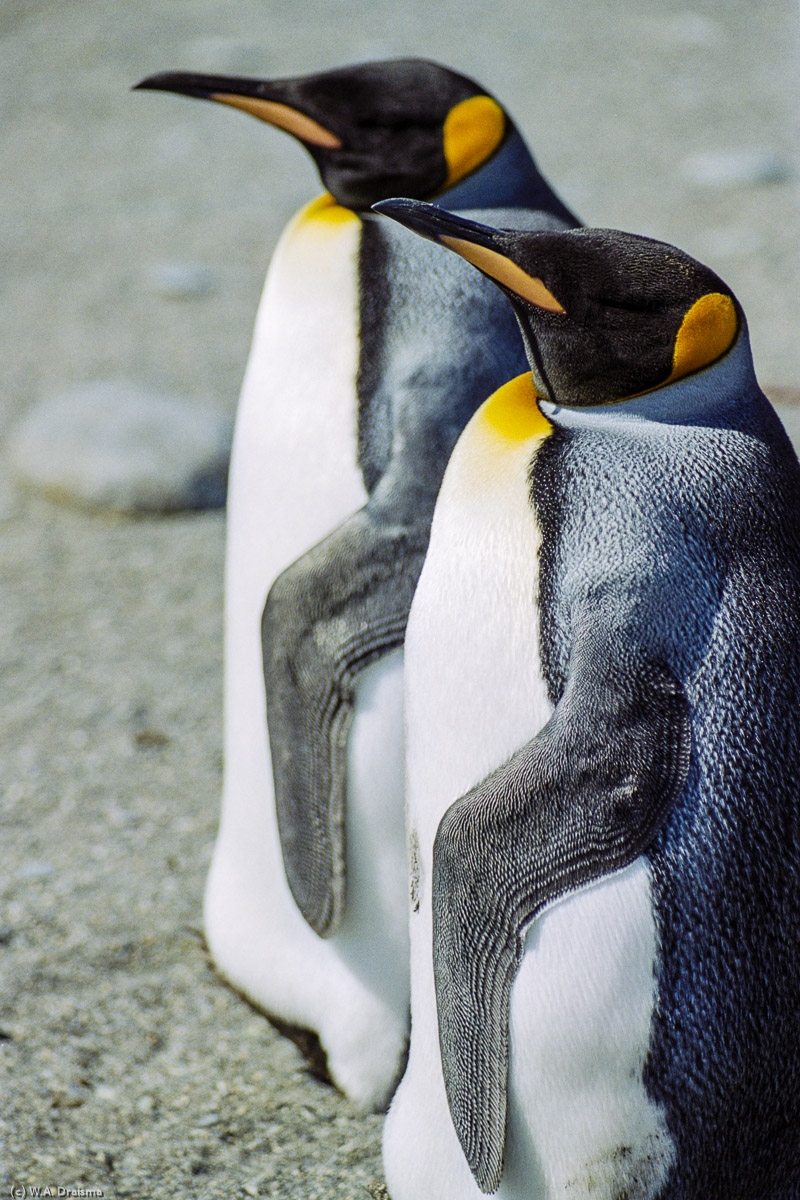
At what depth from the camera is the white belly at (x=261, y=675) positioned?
6.04 ft

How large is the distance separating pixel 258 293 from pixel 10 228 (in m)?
1.41

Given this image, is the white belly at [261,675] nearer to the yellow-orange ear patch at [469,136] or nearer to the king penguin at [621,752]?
the yellow-orange ear patch at [469,136]

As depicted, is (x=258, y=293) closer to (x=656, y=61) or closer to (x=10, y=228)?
(x=10, y=228)

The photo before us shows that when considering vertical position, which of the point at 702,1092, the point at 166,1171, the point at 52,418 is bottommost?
the point at 52,418

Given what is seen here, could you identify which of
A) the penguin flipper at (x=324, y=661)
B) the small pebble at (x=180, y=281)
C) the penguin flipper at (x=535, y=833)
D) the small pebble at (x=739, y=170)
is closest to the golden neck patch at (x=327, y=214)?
the penguin flipper at (x=324, y=661)

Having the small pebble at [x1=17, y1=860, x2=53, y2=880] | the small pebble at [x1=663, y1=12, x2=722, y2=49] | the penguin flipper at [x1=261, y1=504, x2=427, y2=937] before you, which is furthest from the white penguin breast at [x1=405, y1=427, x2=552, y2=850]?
the small pebble at [x1=663, y1=12, x2=722, y2=49]

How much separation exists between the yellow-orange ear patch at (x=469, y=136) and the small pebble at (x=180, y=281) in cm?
372

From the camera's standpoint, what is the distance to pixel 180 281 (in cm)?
557

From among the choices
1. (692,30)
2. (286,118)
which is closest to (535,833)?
(286,118)

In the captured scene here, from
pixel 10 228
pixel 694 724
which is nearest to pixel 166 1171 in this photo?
pixel 694 724

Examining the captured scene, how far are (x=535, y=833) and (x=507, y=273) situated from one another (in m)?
0.58

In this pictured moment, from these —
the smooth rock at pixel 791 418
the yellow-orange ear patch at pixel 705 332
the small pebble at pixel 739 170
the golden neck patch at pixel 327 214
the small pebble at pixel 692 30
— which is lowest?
the small pebble at pixel 692 30

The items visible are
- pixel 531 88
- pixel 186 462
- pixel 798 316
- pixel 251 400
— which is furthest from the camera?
pixel 531 88

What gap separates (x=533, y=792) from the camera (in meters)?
1.26
